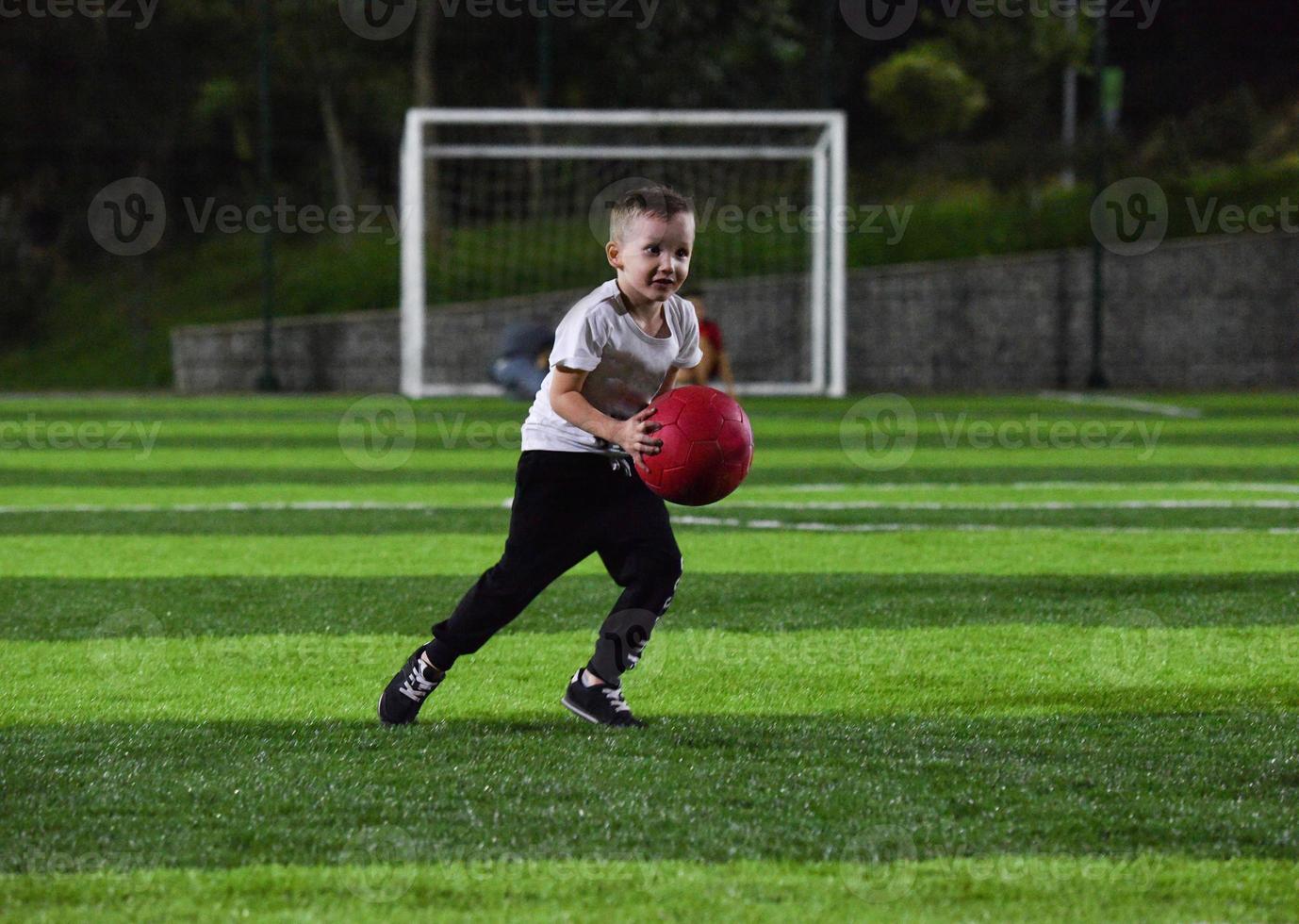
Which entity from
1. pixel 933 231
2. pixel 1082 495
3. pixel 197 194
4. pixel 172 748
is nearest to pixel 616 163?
pixel 933 231

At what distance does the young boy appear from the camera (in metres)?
3.97

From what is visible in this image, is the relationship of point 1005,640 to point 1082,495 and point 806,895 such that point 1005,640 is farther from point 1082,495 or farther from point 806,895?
point 1082,495

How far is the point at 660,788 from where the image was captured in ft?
11.2

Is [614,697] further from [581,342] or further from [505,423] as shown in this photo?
[505,423]

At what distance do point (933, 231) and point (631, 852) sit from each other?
21.4m

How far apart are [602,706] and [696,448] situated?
2.34 ft

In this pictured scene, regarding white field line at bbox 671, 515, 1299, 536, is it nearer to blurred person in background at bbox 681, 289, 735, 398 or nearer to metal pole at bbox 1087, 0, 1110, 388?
blurred person in background at bbox 681, 289, 735, 398

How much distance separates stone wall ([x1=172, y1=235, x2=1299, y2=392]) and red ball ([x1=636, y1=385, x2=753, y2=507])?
17.5m

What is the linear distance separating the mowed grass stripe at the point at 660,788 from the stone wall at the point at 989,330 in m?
17.5

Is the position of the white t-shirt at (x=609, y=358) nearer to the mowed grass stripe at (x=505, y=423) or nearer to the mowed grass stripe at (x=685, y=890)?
the mowed grass stripe at (x=685, y=890)

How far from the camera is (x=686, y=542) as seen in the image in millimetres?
7621

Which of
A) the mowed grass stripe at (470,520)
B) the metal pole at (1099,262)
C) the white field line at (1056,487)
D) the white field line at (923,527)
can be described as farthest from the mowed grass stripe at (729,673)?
the metal pole at (1099,262)

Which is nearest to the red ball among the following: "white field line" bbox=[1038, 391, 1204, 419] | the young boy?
the young boy

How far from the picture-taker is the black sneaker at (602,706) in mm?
4023
